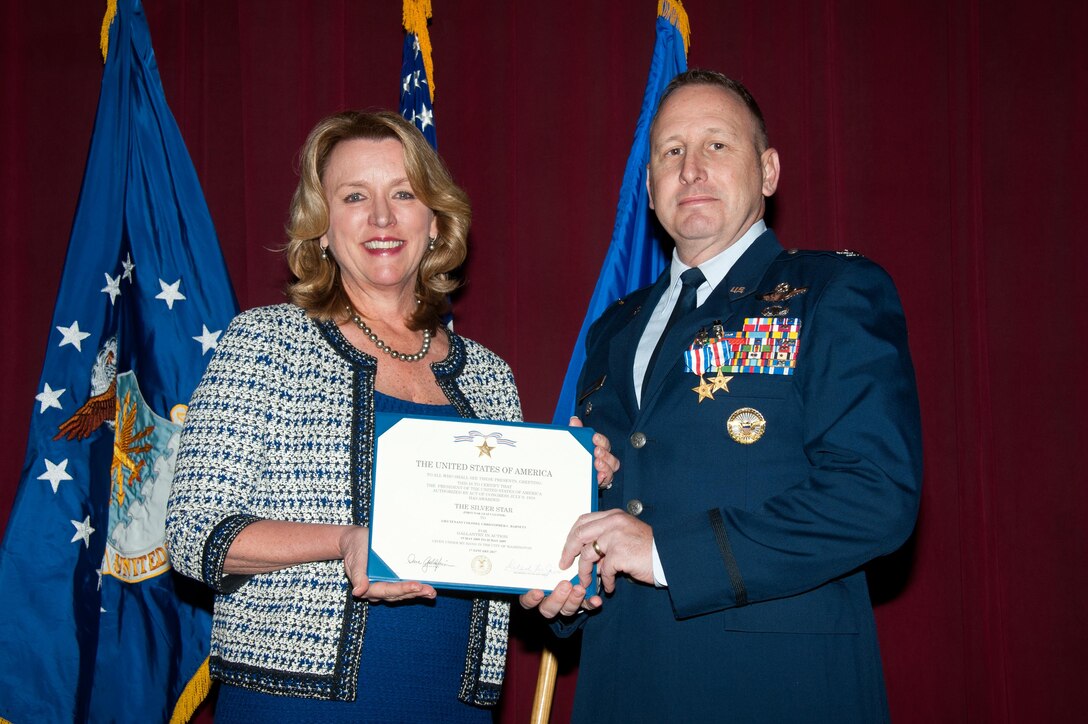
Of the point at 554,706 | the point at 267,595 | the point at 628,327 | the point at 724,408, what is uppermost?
the point at 628,327

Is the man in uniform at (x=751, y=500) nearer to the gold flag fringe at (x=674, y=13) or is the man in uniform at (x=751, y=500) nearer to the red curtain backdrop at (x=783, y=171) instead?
the gold flag fringe at (x=674, y=13)

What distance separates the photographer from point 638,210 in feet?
11.4

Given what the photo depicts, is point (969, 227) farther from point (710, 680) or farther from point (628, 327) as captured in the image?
point (710, 680)

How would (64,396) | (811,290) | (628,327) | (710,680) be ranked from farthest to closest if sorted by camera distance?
(64,396) → (628,327) → (811,290) → (710,680)

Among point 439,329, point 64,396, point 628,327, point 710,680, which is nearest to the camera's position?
point 710,680

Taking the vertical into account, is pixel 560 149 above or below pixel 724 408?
above

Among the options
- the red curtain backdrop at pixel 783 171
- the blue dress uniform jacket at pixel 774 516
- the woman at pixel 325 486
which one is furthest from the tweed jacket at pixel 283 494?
the red curtain backdrop at pixel 783 171

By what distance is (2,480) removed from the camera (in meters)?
3.66

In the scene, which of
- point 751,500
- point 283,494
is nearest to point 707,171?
point 751,500

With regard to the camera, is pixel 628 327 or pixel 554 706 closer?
pixel 628 327

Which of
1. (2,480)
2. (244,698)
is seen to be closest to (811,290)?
(244,698)

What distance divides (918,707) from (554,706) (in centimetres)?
135
